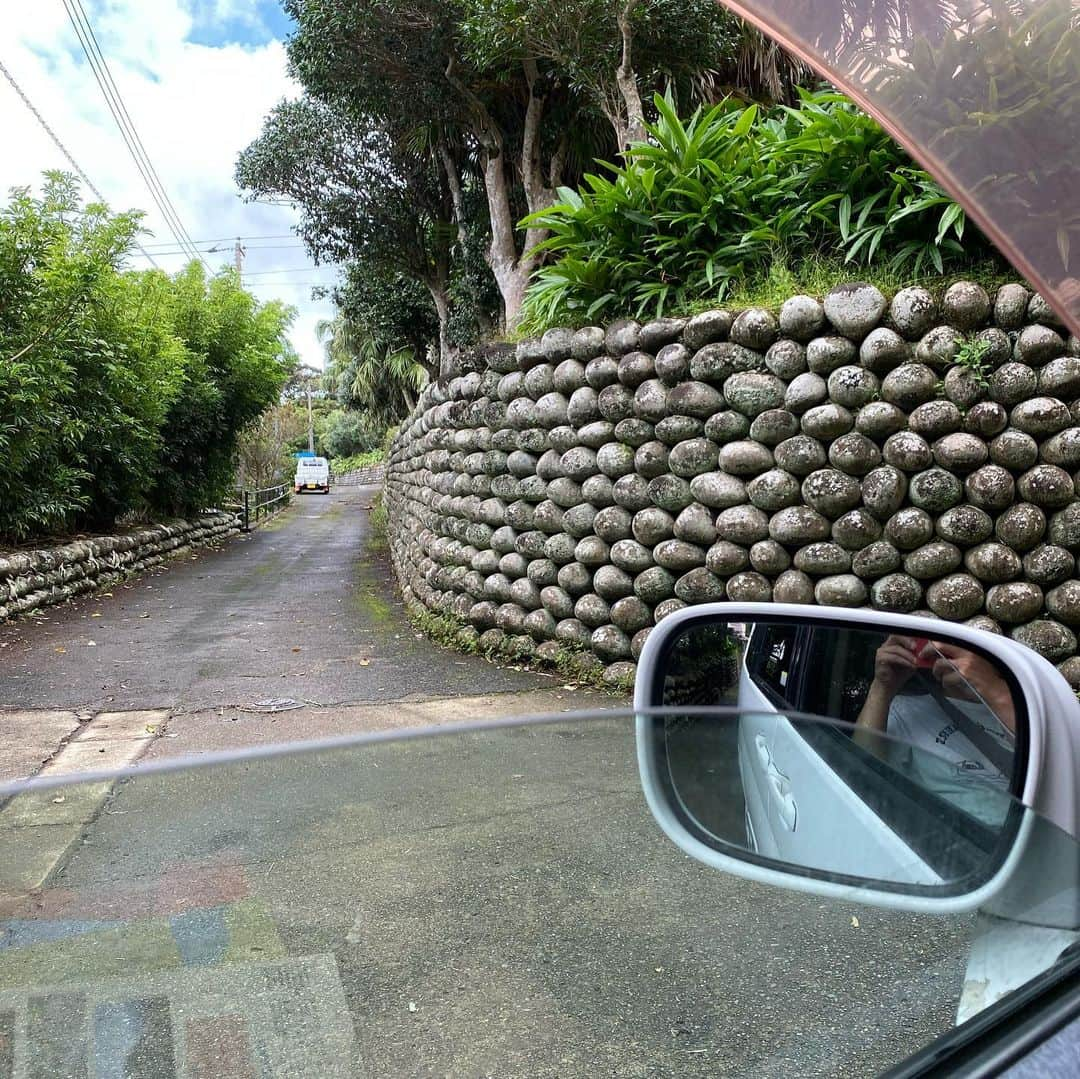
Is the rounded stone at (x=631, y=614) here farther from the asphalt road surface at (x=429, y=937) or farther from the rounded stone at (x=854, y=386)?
the asphalt road surface at (x=429, y=937)

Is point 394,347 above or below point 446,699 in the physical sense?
above

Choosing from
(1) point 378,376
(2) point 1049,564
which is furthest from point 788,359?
(1) point 378,376

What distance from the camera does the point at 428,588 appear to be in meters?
8.16

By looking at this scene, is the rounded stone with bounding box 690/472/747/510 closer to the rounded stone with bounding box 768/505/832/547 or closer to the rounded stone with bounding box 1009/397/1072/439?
the rounded stone with bounding box 768/505/832/547

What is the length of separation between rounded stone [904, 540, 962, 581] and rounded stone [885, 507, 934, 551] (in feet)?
0.14

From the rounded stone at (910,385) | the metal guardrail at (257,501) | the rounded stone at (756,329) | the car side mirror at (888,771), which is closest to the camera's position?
the car side mirror at (888,771)

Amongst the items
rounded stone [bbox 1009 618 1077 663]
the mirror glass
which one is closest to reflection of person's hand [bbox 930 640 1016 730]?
the mirror glass

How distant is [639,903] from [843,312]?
175 inches

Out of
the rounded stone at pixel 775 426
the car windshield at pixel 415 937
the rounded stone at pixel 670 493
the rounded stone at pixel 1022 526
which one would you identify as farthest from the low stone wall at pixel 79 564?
the car windshield at pixel 415 937

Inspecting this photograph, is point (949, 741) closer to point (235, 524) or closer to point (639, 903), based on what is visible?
point (639, 903)

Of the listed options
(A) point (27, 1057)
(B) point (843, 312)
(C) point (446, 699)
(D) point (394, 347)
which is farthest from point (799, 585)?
(D) point (394, 347)

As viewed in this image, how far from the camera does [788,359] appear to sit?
487cm

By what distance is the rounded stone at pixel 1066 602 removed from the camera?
423 centimetres

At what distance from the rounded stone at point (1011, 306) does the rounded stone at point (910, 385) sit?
39 centimetres
